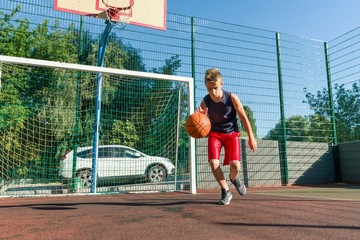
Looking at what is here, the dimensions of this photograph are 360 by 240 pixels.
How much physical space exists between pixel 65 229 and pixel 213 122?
7.33 ft

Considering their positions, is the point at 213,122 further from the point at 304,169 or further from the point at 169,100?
the point at 304,169

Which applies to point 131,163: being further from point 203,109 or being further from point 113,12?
point 203,109

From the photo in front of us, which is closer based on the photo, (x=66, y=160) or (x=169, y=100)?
(x=66, y=160)

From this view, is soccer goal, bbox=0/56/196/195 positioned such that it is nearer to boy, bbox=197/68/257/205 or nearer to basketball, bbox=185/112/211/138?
boy, bbox=197/68/257/205

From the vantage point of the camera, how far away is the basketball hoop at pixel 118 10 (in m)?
6.64

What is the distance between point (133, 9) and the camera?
Result: 702 cm

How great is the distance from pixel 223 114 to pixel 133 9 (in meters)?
4.24

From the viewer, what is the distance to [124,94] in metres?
7.53

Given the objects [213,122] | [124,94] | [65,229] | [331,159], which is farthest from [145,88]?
[331,159]

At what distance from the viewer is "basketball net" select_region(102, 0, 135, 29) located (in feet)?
21.8

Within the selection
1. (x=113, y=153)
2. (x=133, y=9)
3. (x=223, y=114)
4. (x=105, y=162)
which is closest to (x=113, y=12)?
(x=133, y=9)

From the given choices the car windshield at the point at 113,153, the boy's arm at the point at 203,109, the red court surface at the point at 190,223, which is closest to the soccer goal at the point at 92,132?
the car windshield at the point at 113,153

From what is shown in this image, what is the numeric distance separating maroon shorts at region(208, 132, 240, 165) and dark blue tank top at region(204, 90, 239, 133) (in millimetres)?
67

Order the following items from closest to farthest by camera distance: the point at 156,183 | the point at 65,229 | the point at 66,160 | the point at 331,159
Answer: the point at 65,229 → the point at 66,160 → the point at 156,183 → the point at 331,159
